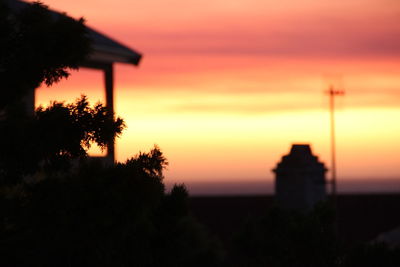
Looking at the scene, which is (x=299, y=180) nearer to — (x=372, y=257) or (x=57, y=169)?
(x=372, y=257)

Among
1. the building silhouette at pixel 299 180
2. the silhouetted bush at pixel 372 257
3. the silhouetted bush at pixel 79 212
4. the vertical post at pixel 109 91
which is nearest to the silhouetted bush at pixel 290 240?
the silhouetted bush at pixel 372 257

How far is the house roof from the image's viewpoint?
19.0m

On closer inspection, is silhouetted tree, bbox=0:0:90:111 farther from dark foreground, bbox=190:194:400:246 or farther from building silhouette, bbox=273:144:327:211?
dark foreground, bbox=190:194:400:246

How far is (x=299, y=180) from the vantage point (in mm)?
26500

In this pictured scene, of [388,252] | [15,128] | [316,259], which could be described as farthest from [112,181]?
[388,252]

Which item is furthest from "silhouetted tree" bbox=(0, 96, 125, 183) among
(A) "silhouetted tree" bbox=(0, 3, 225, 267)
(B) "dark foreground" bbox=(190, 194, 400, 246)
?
(B) "dark foreground" bbox=(190, 194, 400, 246)

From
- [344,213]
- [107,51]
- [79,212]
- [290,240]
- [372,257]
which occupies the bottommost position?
[372,257]

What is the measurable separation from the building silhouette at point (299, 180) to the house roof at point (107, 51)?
7.59 meters

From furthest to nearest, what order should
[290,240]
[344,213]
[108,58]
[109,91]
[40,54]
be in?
[344,213] < [290,240] < [108,58] < [109,91] < [40,54]

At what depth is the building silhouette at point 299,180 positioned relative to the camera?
2639 cm

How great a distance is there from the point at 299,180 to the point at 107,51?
9.05 m

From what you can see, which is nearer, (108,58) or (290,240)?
(108,58)

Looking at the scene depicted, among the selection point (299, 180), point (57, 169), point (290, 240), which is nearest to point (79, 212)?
point (57, 169)

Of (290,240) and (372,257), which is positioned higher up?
(290,240)
